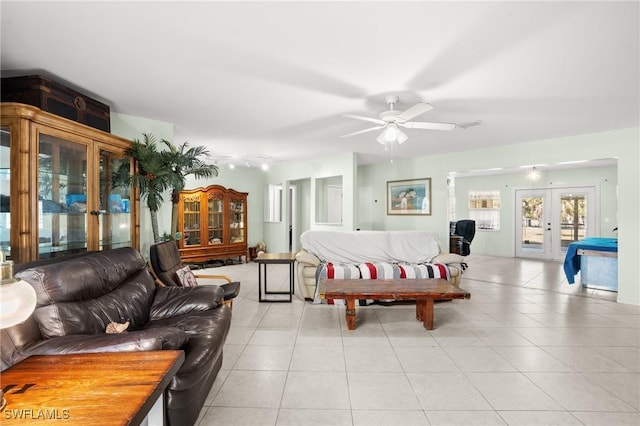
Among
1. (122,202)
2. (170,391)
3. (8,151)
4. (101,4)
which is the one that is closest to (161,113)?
(122,202)

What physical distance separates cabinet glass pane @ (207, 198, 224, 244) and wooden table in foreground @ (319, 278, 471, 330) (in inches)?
151

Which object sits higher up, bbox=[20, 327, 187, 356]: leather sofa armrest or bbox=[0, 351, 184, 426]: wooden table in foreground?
bbox=[0, 351, 184, 426]: wooden table in foreground

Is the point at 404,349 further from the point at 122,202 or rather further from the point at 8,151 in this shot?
the point at 8,151

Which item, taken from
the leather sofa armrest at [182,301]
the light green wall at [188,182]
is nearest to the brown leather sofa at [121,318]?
the leather sofa armrest at [182,301]

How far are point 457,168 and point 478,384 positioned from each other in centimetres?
435

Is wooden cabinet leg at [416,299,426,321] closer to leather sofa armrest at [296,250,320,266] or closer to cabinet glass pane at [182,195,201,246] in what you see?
leather sofa armrest at [296,250,320,266]

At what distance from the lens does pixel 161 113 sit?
3475 mm

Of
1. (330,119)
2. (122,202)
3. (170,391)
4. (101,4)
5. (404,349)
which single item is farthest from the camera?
(330,119)

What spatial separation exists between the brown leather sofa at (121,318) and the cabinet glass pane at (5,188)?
0.55m

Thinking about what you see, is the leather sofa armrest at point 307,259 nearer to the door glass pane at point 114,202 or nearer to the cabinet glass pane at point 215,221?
the door glass pane at point 114,202

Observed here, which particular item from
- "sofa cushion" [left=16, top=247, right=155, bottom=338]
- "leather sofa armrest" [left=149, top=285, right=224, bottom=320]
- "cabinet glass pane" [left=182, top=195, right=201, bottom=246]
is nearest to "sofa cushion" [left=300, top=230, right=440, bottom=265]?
"leather sofa armrest" [left=149, top=285, right=224, bottom=320]

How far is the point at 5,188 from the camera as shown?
2125 mm

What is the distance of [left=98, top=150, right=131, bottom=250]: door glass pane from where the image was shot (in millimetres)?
2887

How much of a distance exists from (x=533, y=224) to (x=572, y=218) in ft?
2.65
